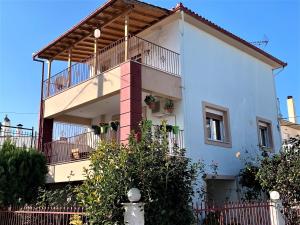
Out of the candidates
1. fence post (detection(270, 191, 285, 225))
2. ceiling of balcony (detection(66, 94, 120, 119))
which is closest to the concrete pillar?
ceiling of balcony (detection(66, 94, 120, 119))

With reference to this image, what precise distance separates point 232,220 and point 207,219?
26.4 inches

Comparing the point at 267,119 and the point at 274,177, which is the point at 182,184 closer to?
the point at 274,177

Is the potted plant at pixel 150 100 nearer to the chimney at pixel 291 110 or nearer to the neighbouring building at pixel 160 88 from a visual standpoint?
the neighbouring building at pixel 160 88

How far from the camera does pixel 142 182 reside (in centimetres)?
750

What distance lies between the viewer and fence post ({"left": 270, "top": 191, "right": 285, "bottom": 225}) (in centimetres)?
875

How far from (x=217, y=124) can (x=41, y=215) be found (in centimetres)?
865

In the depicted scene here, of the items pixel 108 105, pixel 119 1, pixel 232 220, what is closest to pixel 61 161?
pixel 108 105

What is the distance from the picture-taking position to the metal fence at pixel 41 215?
26.2 feet

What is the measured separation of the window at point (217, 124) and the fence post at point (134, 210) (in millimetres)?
7637

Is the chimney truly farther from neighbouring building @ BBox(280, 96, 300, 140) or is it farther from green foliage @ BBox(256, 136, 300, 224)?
green foliage @ BBox(256, 136, 300, 224)

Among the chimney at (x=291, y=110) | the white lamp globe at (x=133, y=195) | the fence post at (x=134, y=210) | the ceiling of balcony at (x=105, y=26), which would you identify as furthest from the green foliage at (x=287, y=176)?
Result: the chimney at (x=291, y=110)

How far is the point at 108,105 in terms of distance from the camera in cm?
1555

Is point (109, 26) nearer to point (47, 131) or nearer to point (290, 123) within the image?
point (47, 131)

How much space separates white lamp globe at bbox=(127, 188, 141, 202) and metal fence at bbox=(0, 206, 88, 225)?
1.28 meters
